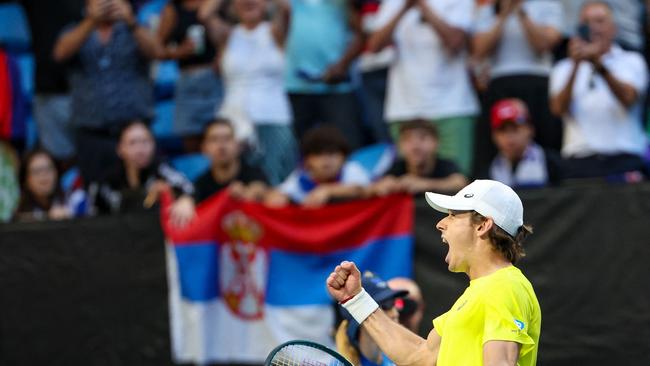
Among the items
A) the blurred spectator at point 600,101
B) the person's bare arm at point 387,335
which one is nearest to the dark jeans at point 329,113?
the blurred spectator at point 600,101

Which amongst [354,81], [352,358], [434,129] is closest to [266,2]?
[354,81]

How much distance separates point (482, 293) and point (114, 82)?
7.41 metres

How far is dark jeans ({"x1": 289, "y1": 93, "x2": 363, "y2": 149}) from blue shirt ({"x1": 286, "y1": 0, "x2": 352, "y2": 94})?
7 cm

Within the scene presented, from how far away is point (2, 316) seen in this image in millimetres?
11445

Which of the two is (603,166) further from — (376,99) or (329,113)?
(329,113)

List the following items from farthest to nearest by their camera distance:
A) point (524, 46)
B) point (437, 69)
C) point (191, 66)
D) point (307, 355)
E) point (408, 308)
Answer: point (191, 66)
point (437, 69)
point (524, 46)
point (408, 308)
point (307, 355)

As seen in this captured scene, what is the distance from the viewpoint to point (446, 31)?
10.2 metres

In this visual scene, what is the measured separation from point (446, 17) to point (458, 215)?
5.60 meters

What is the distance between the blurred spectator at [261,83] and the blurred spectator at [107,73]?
76 centimetres

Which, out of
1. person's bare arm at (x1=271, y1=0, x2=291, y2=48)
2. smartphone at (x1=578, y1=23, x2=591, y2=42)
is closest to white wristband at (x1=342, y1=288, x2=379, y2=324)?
smartphone at (x1=578, y1=23, x2=591, y2=42)

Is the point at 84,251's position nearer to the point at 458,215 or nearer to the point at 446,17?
the point at 446,17

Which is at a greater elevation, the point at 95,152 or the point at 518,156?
the point at 518,156

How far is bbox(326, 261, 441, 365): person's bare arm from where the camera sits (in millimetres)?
5121

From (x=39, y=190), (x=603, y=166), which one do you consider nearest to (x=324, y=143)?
(x=603, y=166)
